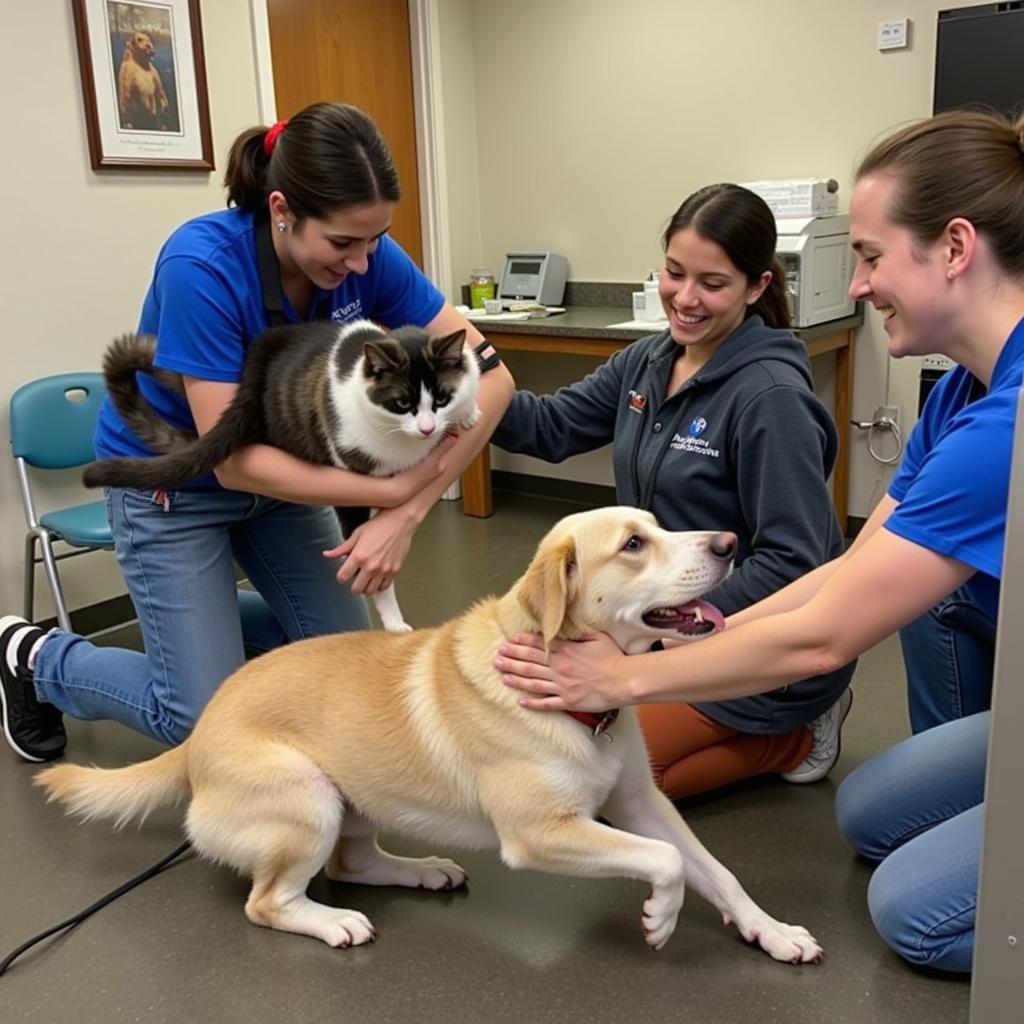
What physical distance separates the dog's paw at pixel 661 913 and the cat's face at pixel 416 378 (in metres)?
0.96

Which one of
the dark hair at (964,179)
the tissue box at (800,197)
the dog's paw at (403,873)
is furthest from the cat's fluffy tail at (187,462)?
the tissue box at (800,197)

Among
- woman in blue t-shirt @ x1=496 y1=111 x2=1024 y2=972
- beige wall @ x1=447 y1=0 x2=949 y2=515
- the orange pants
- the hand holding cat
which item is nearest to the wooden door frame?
beige wall @ x1=447 y1=0 x2=949 y2=515

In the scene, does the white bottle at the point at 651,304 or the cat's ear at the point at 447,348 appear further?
the white bottle at the point at 651,304

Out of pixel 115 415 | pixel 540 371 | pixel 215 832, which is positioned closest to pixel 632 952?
pixel 215 832

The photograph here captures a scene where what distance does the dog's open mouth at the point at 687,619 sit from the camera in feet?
5.26

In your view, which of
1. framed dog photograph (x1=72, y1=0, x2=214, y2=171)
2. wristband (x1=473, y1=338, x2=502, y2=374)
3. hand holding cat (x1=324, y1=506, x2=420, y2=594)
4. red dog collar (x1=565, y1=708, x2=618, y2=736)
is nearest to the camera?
red dog collar (x1=565, y1=708, x2=618, y2=736)

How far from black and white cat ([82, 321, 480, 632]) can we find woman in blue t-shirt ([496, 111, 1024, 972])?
A: 23.7 inches

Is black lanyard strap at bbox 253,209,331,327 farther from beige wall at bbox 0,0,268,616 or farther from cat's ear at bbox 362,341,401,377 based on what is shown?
beige wall at bbox 0,0,268,616

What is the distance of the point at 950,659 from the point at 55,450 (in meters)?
2.59

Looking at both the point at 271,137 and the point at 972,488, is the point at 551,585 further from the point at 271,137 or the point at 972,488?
the point at 271,137

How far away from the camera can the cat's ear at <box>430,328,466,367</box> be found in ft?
6.59

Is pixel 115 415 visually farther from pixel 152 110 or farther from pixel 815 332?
pixel 815 332

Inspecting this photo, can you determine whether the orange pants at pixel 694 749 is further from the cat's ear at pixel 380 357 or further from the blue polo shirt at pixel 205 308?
the blue polo shirt at pixel 205 308

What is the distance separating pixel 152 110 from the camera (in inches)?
132
